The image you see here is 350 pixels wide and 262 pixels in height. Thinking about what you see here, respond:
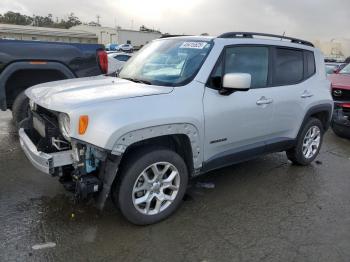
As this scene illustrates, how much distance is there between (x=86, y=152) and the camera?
10.1ft

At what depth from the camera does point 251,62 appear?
4.18m

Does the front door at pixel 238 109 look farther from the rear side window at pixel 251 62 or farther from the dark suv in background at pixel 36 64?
the dark suv in background at pixel 36 64

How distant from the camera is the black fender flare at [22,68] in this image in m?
5.62

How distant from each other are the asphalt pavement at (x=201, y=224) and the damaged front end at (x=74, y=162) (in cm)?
44

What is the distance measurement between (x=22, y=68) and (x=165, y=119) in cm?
354

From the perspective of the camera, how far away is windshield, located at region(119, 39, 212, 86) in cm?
366

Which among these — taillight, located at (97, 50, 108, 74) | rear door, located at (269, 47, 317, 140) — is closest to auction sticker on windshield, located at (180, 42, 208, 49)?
rear door, located at (269, 47, 317, 140)

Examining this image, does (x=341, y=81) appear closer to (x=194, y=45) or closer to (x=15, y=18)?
(x=194, y=45)

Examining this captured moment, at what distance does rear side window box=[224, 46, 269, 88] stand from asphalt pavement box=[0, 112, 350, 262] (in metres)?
1.39

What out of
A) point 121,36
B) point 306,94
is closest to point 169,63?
point 306,94

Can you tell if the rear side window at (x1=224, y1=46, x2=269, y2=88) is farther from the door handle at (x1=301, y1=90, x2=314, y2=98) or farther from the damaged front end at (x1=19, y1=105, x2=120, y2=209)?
the damaged front end at (x1=19, y1=105, x2=120, y2=209)

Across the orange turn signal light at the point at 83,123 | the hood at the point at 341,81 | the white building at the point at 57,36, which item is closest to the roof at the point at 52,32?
the white building at the point at 57,36

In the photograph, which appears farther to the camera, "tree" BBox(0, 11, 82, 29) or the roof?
"tree" BBox(0, 11, 82, 29)

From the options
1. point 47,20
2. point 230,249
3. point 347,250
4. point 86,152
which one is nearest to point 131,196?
point 86,152
